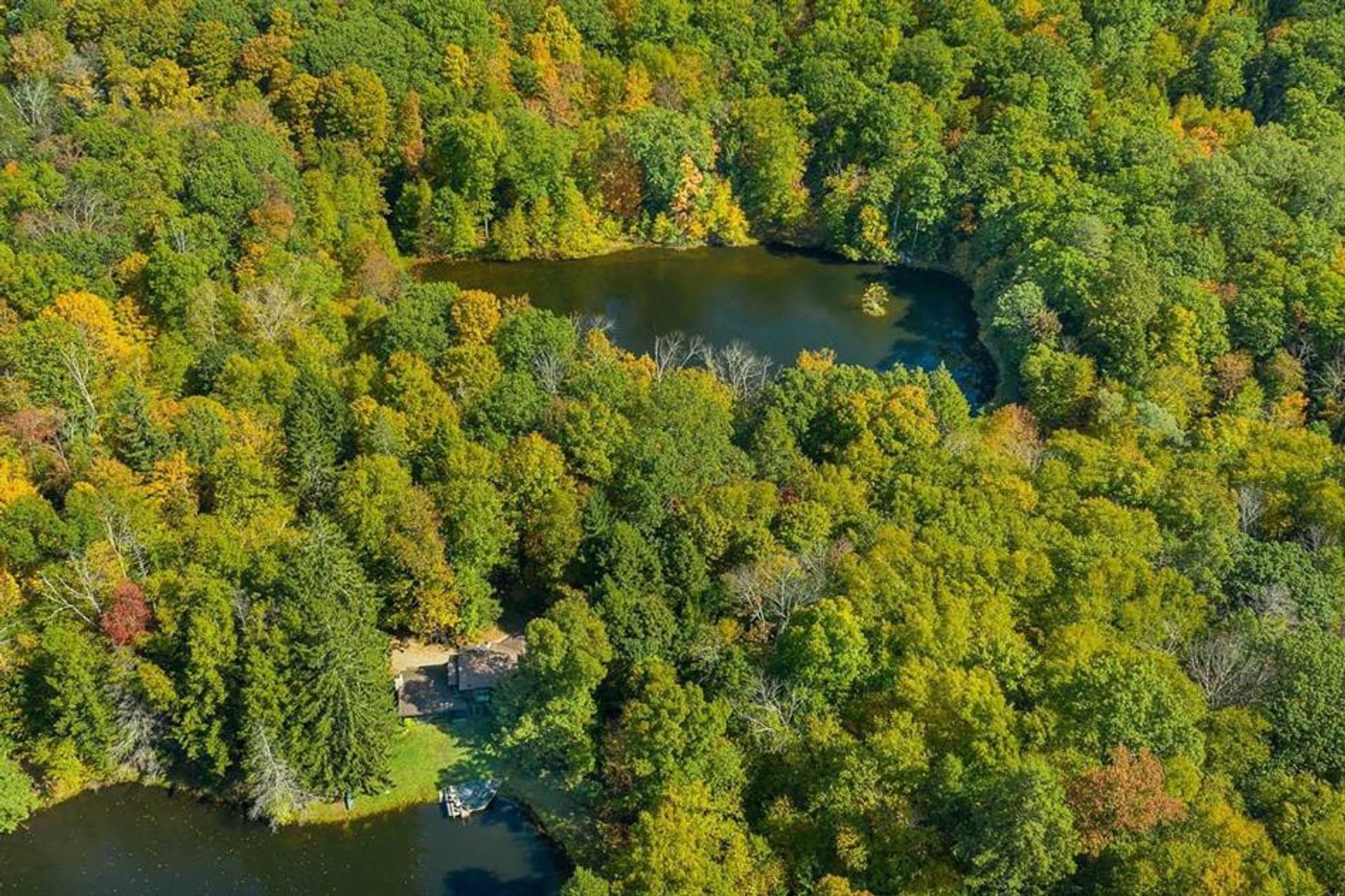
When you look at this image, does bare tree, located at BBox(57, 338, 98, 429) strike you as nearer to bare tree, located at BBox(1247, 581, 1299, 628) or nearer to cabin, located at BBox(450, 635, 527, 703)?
cabin, located at BBox(450, 635, 527, 703)

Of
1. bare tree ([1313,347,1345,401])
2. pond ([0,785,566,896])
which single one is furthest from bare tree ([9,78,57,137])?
bare tree ([1313,347,1345,401])

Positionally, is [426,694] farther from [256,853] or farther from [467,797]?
[256,853]

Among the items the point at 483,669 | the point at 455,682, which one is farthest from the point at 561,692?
the point at 455,682

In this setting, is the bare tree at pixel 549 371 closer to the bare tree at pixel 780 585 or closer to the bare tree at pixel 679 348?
the bare tree at pixel 679 348

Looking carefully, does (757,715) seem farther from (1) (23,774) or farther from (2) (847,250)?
(2) (847,250)

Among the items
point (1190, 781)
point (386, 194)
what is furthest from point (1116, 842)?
point (386, 194)

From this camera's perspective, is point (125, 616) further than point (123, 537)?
No
